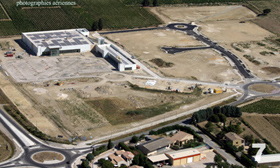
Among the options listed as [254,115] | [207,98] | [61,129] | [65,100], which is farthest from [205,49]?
[61,129]

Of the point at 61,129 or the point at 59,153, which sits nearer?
the point at 59,153

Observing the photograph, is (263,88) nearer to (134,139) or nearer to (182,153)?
(182,153)

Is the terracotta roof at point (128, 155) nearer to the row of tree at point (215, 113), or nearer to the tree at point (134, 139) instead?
the tree at point (134, 139)

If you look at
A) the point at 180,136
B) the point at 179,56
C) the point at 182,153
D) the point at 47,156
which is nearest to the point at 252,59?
the point at 179,56

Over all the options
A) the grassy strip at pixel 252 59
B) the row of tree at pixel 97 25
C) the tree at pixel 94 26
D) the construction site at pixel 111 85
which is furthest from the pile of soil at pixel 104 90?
the row of tree at pixel 97 25

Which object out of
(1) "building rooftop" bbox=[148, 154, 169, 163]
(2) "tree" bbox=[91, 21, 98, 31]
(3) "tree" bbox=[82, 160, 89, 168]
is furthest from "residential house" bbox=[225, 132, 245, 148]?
(2) "tree" bbox=[91, 21, 98, 31]

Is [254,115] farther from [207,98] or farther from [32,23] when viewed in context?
[32,23]
